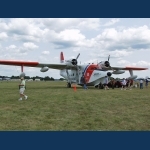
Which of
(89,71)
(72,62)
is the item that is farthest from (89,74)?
(72,62)

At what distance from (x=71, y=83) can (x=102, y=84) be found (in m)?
6.23

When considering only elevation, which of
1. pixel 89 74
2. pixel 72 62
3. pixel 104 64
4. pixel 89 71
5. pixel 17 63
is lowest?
pixel 89 74

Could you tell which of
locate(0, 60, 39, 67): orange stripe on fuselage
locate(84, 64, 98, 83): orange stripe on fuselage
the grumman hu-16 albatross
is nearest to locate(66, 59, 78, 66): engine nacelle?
the grumman hu-16 albatross

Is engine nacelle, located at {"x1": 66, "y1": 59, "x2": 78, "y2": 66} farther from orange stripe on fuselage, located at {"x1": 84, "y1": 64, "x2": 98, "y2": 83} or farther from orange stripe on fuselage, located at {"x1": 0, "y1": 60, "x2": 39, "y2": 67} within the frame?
orange stripe on fuselage, located at {"x1": 0, "y1": 60, "x2": 39, "y2": 67}

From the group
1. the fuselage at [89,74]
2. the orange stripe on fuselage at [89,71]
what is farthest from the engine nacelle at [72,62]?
the orange stripe on fuselage at [89,71]

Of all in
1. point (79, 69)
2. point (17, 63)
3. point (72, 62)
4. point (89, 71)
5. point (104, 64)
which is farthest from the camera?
point (79, 69)

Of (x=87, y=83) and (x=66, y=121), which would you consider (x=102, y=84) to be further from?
(x=66, y=121)

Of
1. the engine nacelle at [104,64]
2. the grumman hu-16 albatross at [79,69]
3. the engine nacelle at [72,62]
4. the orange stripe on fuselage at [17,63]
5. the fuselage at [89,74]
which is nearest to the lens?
the orange stripe on fuselage at [17,63]

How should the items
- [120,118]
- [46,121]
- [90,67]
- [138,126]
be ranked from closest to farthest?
[138,126] < [46,121] < [120,118] < [90,67]

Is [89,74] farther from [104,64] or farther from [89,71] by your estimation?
[104,64]

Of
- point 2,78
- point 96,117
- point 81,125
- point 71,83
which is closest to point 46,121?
point 81,125

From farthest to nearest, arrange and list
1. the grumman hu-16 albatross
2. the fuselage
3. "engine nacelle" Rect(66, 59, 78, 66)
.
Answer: "engine nacelle" Rect(66, 59, 78, 66) < the fuselage < the grumman hu-16 albatross

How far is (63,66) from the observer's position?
102 ft

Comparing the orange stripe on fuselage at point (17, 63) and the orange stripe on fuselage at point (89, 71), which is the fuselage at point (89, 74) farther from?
the orange stripe on fuselage at point (17, 63)
